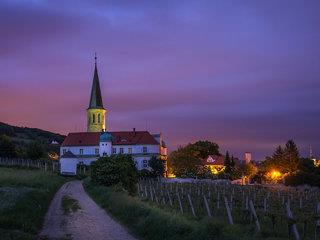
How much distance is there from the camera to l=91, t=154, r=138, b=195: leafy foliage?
136ft

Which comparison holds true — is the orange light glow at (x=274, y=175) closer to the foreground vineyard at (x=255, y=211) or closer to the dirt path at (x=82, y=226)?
the foreground vineyard at (x=255, y=211)

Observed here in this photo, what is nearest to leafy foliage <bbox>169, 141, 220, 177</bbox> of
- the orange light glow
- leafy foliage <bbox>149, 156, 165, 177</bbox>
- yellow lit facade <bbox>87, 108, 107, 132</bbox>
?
leafy foliage <bbox>149, 156, 165, 177</bbox>

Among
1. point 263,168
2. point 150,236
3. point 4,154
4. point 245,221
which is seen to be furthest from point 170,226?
point 263,168

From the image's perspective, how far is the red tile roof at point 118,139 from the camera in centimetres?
12012

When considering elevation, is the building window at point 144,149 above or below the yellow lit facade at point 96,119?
below

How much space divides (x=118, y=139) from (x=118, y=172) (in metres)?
79.5

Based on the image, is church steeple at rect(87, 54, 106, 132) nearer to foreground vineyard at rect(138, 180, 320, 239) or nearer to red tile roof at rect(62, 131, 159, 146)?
red tile roof at rect(62, 131, 159, 146)

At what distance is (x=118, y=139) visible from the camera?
399 ft

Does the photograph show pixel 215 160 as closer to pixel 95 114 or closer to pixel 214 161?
pixel 214 161

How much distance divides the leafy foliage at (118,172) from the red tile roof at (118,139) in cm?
7541

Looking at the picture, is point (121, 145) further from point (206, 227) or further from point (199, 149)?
point (206, 227)

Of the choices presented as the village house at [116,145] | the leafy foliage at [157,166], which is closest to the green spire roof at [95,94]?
the village house at [116,145]

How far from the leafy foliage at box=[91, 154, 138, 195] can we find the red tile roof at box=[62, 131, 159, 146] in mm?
75408

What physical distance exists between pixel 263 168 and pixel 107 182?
89225mm
